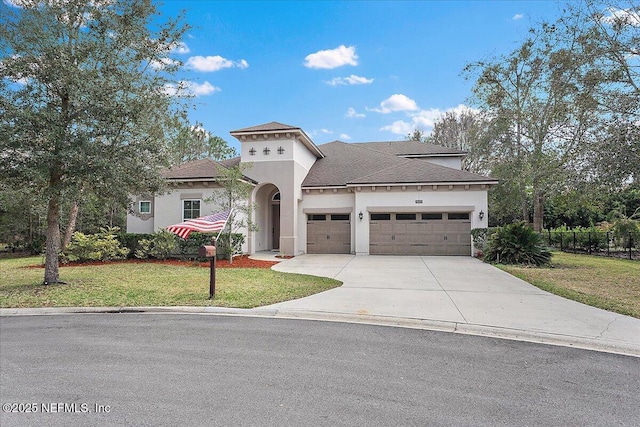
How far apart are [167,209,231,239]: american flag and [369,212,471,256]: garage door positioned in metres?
9.18

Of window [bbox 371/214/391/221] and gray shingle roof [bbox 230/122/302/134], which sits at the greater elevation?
gray shingle roof [bbox 230/122/302/134]

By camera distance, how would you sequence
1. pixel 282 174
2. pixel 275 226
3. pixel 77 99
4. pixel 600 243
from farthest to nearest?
pixel 275 226, pixel 600 243, pixel 282 174, pixel 77 99

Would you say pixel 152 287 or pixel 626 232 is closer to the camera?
pixel 152 287

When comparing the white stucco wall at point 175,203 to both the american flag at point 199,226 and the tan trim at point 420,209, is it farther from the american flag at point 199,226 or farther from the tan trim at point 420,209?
the tan trim at point 420,209

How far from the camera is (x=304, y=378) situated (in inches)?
175

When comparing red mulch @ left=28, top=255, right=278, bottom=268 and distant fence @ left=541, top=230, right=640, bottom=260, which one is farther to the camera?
distant fence @ left=541, top=230, right=640, bottom=260

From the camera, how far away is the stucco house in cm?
1895

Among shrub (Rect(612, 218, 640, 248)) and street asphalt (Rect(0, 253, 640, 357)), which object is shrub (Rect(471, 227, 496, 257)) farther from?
shrub (Rect(612, 218, 640, 248))

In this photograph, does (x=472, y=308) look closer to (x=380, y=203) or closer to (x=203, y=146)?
(x=380, y=203)

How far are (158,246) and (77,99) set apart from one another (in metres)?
8.46

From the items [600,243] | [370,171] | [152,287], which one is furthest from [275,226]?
[600,243]

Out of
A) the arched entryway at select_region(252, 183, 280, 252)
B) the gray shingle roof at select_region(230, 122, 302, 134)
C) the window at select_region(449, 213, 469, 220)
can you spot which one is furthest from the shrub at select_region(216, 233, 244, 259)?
the window at select_region(449, 213, 469, 220)

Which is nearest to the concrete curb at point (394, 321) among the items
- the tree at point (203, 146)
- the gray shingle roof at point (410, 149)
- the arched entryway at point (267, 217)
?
the arched entryway at point (267, 217)

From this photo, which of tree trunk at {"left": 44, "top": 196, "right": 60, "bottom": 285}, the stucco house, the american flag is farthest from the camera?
the stucco house
